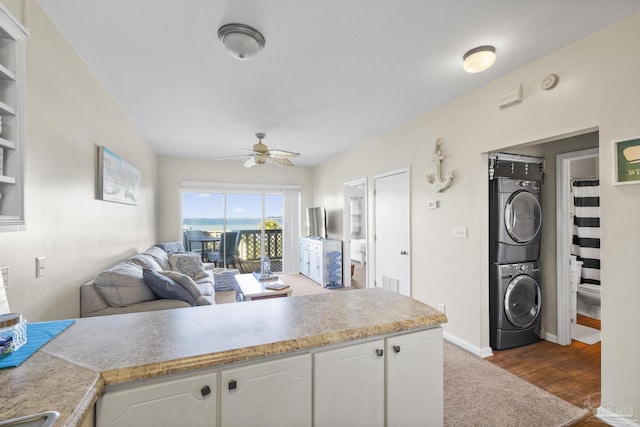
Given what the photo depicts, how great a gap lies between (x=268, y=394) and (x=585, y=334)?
3939 mm

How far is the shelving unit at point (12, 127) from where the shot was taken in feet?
3.70

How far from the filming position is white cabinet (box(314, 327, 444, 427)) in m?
1.19

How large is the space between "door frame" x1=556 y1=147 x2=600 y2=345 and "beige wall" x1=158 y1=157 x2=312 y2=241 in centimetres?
496

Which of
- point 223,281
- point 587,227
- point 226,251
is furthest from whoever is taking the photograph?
point 226,251

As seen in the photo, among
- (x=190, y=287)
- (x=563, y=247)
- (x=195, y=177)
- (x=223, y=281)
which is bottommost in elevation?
(x=223, y=281)

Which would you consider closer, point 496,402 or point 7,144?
point 7,144

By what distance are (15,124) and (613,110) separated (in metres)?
3.23

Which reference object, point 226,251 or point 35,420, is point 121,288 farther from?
point 226,251

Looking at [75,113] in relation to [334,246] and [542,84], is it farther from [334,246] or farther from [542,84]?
[334,246]

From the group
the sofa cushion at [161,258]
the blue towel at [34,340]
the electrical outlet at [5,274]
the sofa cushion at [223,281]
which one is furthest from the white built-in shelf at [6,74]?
the sofa cushion at [223,281]

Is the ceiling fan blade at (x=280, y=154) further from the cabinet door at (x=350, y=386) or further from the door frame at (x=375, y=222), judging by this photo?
the cabinet door at (x=350, y=386)

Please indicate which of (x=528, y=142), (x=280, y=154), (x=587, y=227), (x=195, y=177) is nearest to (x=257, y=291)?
(x=280, y=154)

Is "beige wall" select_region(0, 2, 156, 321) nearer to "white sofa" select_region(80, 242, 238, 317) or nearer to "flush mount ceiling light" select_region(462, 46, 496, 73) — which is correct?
"white sofa" select_region(80, 242, 238, 317)

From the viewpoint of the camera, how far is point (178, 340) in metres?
1.12
